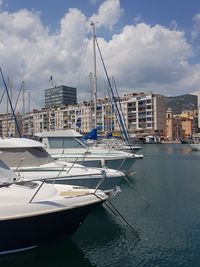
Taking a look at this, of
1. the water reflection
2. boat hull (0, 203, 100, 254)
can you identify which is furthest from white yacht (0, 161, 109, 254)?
the water reflection

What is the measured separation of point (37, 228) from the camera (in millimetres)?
10086

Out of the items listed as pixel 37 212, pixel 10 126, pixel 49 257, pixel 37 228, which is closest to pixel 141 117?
pixel 10 126

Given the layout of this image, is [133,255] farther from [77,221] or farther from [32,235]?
[32,235]

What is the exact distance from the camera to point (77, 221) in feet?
36.1

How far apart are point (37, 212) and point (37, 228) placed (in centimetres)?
65

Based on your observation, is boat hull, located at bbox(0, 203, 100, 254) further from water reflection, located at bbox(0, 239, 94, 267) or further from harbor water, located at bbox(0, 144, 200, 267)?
harbor water, located at bbox(0, 144, 200, 267)

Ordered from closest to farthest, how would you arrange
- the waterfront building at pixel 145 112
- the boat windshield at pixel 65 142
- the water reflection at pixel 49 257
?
1. the water reflection at pixel 49 257
2. the boat windshield at pixel 65 142
3. the waterfront building at pixel 145 112

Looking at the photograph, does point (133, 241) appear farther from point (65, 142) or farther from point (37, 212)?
point (65, 142)

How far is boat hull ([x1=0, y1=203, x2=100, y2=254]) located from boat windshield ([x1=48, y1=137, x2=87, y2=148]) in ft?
53.4

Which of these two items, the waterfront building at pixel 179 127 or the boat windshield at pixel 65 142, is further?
the waterfront building at pixel 179 127

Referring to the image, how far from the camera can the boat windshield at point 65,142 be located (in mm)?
27156

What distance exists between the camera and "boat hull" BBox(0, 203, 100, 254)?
31.7ft

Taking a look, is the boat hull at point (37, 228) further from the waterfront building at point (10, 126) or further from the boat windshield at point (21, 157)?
the waterfront building at point (10, 126)

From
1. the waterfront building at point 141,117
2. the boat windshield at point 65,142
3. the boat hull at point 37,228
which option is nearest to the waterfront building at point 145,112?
the waterfront building at point 141,117
